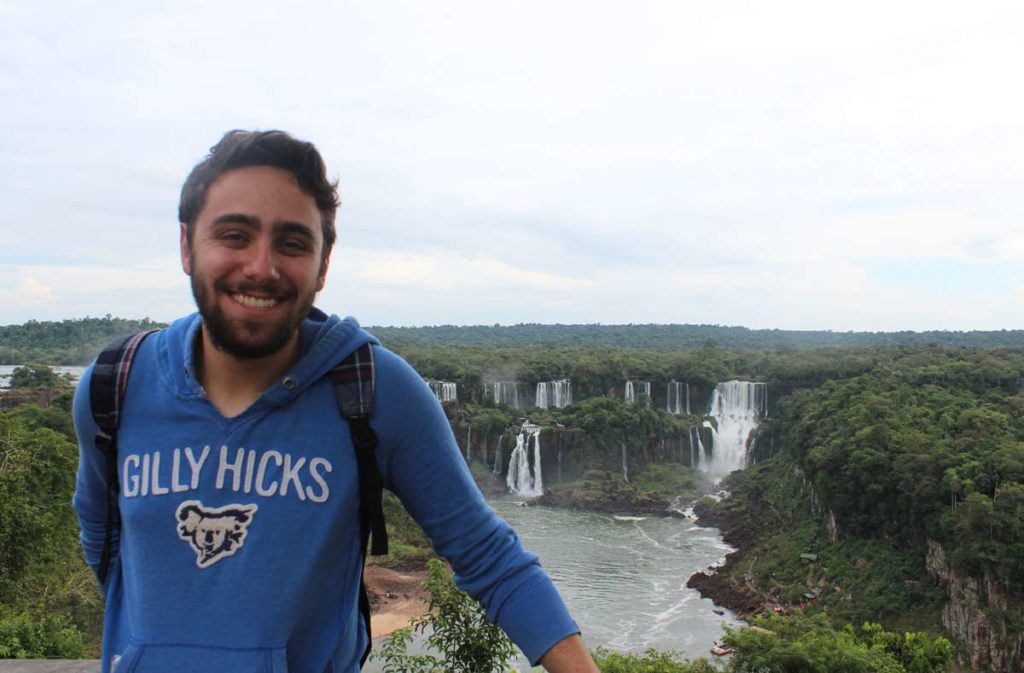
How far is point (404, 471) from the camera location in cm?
147

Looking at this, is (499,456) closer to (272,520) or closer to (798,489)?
(798,489)

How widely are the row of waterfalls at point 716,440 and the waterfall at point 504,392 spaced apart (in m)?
4.20

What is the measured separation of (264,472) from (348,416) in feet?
0.58

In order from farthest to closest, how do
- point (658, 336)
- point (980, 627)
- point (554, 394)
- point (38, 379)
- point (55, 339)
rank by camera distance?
point (658, 336) → point (55, 339) → point (554, 394) → point (38, 379) → point (980, 627)

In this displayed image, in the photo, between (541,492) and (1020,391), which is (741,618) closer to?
(541,492)

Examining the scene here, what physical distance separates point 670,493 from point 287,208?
4104 centimetres

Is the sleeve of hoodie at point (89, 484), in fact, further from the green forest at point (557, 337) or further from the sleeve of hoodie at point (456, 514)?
the green forest at point (557, 337)

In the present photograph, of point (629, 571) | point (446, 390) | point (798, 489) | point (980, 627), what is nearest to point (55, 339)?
point (446, 390)

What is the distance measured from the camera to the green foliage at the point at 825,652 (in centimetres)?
1298

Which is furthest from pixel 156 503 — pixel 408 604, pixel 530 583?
pixel 408 604

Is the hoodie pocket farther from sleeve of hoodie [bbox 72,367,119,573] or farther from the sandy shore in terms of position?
the sandy shore

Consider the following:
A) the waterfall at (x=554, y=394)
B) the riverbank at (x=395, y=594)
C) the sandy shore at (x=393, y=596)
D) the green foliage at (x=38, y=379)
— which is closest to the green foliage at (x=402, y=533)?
the riverbank at (x=395, y=594)

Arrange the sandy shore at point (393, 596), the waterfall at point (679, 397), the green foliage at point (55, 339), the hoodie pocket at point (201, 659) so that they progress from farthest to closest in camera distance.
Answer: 1. the green foliage at point (55, 339)
2. the waterfall at point (679, 397)
3. the sandy shore at point (393, 596)
4. the hoodie pocket at point (201, 659)

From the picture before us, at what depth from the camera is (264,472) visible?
A: 55.7 inches
